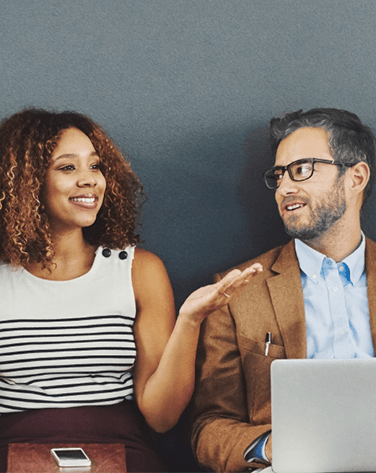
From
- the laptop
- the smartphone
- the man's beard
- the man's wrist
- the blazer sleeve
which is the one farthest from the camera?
the man's beard

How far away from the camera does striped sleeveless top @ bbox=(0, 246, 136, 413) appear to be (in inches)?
75.8

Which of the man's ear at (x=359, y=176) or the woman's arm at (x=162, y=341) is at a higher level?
the man's ear at (x=359, y=176)

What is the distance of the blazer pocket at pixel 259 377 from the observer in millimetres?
1987

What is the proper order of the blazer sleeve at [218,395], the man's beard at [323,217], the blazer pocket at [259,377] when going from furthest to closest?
the man's beard at [323,217] < the blazer pocket at [259,377] < the blazer sleeve at [218,395]

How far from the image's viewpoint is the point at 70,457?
1.66 meters

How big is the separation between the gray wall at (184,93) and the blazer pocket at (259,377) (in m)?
0.48

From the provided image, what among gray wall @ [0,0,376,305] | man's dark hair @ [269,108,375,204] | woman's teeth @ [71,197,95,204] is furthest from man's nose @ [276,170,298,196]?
woman's teeth @ [71,197,95,204]

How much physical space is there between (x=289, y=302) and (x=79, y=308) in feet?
2.35

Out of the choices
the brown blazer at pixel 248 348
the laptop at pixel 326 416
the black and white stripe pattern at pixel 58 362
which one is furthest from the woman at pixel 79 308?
the laptop at pixel 326 416

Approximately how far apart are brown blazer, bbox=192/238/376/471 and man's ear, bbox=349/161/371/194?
0.25 meters

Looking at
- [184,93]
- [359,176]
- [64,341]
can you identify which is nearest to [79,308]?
[64,341]

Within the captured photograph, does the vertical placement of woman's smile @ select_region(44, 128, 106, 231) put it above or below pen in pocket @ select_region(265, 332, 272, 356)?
above

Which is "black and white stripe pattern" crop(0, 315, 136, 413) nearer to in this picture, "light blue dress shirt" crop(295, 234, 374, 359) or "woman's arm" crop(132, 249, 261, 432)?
"woman's arm" crop(132, 249, 261, 432)

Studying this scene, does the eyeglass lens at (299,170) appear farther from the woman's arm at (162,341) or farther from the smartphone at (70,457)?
the smartphone at (70,457)
